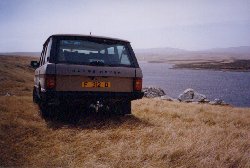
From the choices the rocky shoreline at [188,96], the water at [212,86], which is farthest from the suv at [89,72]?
the water at [212,86]

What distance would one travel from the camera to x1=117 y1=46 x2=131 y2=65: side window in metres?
7.06

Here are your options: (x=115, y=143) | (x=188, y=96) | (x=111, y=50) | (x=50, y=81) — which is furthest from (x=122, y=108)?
(x=188, y=96)

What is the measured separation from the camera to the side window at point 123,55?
23.2 ft

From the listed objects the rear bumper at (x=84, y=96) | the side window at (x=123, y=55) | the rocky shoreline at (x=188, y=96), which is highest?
the side window at (x=123, y=55)

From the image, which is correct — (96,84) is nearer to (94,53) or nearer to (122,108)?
(94,53)

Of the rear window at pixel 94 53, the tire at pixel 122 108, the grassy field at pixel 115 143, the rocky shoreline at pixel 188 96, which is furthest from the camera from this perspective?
the rocky shoreline at pixel 188 96

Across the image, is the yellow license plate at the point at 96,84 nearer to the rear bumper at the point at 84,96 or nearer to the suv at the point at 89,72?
the suv at the point at 89,72

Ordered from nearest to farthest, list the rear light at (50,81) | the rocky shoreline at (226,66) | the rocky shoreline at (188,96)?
1. the rear light at (50,81)
2. the rocky shoreline at (188,96)
3. the rocky shoreline at (226,66)

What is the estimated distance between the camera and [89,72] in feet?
21.2

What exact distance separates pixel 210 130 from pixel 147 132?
4.71 feet

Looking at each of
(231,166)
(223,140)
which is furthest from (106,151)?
(223,140)

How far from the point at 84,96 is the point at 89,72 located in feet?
1.76

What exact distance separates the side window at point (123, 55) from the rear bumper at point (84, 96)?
0.76 meters

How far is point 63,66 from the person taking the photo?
629 centimetres
